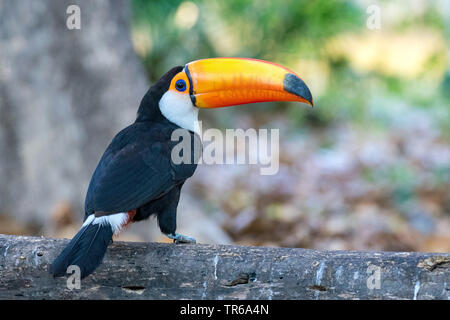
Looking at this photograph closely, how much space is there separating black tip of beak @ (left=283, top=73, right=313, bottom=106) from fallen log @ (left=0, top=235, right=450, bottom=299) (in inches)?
29.5

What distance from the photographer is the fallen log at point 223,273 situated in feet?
7.22

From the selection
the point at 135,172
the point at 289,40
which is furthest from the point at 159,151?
the point at 289,40

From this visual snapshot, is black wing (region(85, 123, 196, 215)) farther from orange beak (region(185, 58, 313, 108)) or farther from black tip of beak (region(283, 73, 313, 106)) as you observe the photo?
black tip of beak (region(283, 73, 313, 106))

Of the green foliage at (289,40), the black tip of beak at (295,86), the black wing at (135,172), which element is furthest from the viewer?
the green foliage at (289,40)

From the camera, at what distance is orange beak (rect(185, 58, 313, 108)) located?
274 centimetres

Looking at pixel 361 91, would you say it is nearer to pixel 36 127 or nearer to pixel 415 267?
pixel 36 127

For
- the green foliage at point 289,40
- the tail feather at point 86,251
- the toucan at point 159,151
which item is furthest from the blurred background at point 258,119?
the tail feather at point 86,251

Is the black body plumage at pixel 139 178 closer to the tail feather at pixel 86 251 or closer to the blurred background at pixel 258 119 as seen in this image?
the tail feather at pixel 86 251

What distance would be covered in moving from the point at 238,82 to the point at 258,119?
4.56 meters

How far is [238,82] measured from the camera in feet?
9.19

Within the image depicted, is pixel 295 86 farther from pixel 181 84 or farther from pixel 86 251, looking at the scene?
pixel 86 251

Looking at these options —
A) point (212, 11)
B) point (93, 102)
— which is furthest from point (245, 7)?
point (93, 102)

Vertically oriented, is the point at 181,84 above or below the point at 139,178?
above

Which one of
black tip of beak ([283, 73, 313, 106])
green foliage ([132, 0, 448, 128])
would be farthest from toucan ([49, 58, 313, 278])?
green foliage ([132, 0, 448, 128])
